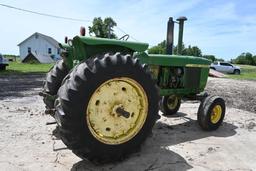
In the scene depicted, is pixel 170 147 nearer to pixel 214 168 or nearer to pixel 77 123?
pixel 214 168

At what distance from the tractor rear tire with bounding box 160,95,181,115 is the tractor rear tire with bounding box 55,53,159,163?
8.96ft

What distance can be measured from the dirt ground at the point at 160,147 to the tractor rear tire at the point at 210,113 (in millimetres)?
141

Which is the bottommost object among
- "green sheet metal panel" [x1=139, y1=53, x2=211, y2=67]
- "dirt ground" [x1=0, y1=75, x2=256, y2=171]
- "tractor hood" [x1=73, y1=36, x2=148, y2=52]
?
"dirt ground" [x1=0, y1=75, x2=256, y2=171]

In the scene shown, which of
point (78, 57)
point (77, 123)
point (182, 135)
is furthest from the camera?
point (182, 135)

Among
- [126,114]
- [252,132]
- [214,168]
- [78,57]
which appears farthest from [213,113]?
[78,57]

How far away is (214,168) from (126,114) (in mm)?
1369

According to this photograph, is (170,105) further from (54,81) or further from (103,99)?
(103,99)

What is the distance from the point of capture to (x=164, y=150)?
464 centimetres

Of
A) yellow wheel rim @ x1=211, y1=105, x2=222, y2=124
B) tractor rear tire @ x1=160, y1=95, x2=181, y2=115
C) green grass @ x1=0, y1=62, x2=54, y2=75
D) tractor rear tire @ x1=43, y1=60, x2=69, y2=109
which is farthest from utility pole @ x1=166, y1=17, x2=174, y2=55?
green grass @ x1=0, y1=62, x2=54, y2=75

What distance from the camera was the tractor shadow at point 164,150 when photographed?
13.0 ft

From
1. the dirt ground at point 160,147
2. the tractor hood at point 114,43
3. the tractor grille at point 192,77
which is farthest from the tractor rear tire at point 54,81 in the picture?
the tractor grille at point 192,77

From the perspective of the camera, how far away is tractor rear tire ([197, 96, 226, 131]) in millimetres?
5742

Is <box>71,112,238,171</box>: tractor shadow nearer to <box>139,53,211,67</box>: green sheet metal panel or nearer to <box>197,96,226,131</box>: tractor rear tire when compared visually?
<box>197,96,226,131</box>: tractor rear tire

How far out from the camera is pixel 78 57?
4.65 metres
